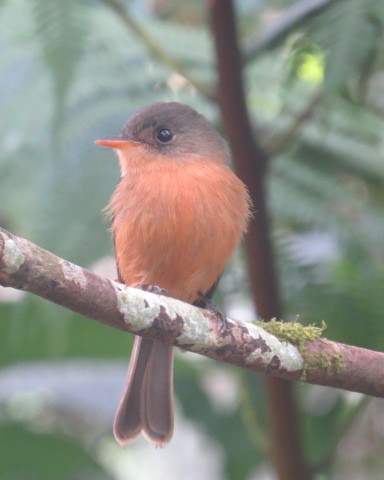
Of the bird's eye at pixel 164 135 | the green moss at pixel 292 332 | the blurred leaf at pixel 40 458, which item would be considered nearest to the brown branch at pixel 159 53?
the bird's eye at pixel 164 135

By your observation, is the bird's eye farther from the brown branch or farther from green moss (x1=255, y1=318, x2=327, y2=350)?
green moss (x1=255, y1=318, x2=327, y2=350)

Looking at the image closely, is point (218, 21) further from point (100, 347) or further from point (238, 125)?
point (100, 347)

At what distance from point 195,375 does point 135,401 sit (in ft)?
2.90

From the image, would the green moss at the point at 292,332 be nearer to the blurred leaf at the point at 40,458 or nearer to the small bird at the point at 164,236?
the small bird at the point at 164,236

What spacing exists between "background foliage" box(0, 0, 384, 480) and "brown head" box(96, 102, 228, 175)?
0.10 m

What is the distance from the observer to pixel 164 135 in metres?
3.63

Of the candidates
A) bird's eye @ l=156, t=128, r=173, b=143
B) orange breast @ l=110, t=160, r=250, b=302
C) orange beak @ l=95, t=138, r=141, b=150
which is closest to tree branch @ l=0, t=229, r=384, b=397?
orange breast @ l=110, t=160, r=250, b=302

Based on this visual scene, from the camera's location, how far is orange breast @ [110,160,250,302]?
3016 millimetres

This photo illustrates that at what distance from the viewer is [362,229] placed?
3510mm

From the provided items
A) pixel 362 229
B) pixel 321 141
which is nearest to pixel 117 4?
pixel 321 141

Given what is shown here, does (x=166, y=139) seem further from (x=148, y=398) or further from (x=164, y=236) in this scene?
(x=148, y=398)

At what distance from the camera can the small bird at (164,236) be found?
3.02m

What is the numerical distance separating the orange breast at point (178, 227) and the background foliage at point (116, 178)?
18cm

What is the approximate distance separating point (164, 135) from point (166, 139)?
29mm
